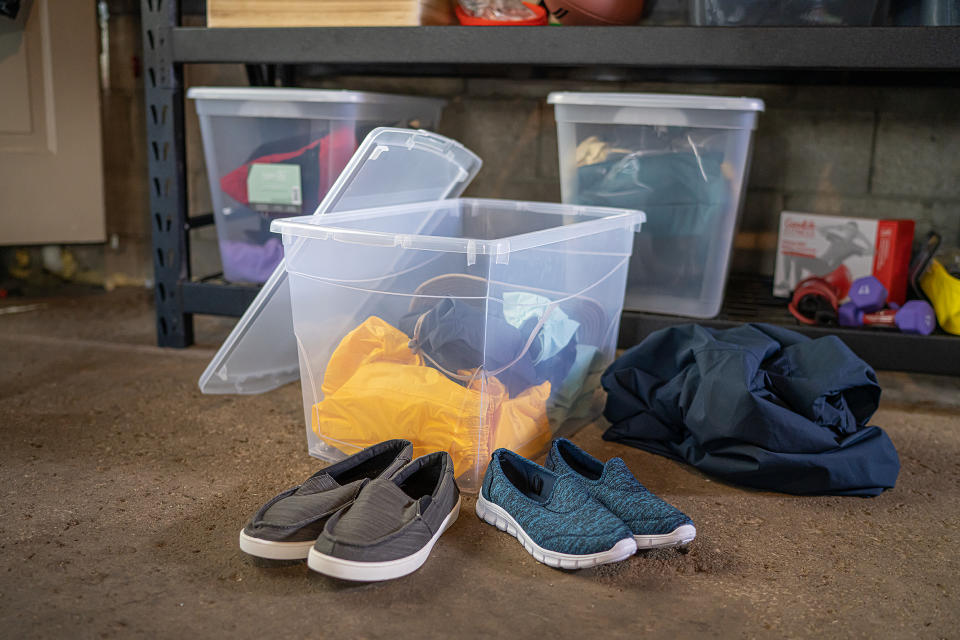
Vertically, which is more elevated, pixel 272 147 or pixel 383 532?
pixel 272 147

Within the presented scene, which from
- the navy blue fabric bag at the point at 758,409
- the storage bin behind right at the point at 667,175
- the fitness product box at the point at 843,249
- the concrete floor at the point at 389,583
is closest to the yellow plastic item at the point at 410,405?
the concrete floor at the point at 389,583

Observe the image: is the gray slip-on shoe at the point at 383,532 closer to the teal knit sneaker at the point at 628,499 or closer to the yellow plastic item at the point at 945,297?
the teal knit sneaker at the point at 628,499

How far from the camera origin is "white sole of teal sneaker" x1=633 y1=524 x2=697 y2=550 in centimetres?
93

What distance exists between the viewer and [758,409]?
1.10 m

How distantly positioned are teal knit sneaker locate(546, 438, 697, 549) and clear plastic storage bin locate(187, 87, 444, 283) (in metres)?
0.84

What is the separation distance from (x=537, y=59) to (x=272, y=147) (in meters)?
0.58

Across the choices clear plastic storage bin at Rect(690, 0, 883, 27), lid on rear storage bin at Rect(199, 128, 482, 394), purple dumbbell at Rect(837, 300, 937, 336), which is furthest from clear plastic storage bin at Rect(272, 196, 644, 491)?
purple dumbbell at Rect(837, 300, 937, 336)

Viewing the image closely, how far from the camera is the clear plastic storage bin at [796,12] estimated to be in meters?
1.40

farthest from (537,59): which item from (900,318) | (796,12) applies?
(900,318)

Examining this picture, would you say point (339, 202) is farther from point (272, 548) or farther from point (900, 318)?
point (900, 318)

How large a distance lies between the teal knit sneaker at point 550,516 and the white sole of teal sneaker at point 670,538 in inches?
1.6

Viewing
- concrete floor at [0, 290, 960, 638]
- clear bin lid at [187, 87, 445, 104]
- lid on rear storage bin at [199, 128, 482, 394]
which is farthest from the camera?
clear bin lid at [187, 87, 445, 104]

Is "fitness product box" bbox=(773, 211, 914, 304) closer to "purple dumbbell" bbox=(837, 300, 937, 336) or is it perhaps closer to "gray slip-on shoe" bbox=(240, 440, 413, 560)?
"purple dumbbell" bbox=(837, 300, 937, 336)

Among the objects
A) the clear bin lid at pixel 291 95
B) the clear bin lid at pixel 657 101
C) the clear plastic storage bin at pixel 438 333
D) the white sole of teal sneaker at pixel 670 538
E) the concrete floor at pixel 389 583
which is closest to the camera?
the concrete floor at pixel 389 583
